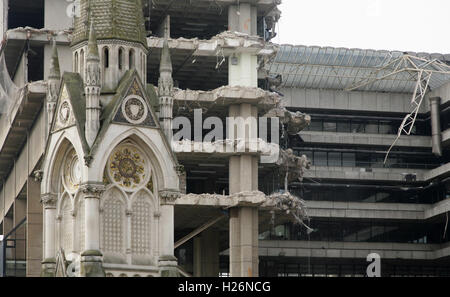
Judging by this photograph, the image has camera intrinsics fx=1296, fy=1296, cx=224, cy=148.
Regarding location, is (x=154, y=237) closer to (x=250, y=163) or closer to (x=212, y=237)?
Result: (x=250, y=163)

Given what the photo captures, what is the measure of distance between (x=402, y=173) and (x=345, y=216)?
1044 cm

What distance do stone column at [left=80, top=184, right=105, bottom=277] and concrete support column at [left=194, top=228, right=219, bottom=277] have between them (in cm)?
9191

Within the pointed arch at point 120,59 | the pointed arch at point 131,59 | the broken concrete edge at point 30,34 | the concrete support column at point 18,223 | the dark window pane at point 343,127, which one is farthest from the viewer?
the dark window pane at point 343,127

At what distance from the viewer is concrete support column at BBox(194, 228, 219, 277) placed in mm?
141125

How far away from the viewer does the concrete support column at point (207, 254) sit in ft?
463

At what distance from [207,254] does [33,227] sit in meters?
25.0

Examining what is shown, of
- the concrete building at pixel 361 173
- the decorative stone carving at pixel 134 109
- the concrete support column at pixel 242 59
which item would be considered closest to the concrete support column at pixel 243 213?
the concrete support column at pixel 242 59

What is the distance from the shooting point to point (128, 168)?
49719mm

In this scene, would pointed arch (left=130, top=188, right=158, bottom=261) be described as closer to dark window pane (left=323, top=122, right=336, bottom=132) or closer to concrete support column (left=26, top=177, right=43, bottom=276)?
concrete support column (left=26, top=177, right=43, bottom=276)

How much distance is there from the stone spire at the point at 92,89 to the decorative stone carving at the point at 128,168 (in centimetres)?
120

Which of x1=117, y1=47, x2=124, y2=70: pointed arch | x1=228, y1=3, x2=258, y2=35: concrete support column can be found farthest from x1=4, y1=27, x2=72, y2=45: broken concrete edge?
x1=117, y1=47, x2=124, y2=70: pointed arch

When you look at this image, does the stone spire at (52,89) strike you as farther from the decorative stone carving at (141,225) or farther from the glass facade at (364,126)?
the glass facade at (364,126)

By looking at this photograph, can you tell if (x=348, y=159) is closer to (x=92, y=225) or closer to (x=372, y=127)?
(x=372, y=127)
